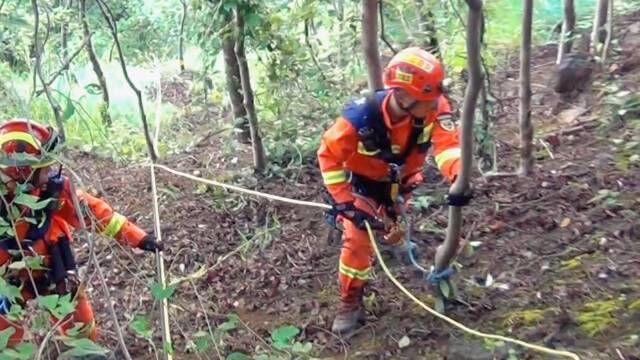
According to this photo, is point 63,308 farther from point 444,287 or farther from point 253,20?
point 253,20

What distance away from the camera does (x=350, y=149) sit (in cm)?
488

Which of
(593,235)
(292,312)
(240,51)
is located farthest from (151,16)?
(593,235)

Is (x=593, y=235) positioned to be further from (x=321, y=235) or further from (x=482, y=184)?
(x=321, y=235)

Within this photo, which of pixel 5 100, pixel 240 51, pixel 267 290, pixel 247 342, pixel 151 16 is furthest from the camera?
pixel 151 16

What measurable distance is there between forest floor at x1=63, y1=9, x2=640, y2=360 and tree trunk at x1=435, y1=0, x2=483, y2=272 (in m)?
0.62

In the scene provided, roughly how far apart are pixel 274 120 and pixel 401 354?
11.3 ft

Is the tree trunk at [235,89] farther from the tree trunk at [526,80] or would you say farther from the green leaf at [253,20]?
the tree trunk at [526,80]

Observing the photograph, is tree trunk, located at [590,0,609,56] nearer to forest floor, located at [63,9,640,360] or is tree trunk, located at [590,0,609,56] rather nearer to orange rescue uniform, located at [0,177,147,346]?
forest floor, located at [63,9,640,360]

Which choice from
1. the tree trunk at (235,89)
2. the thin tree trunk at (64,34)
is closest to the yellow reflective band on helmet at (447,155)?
the tree trunk at (235,89)

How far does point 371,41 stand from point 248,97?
85.7 inches

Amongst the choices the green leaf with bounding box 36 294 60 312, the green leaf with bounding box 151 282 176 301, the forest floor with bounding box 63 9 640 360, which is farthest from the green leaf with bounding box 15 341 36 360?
the forest floor with bounding box 63 9 640 360

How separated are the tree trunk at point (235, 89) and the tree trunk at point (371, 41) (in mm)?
2251

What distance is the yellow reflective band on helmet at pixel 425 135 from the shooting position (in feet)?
16.1

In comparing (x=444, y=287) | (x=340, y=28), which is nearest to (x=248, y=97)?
(x=340, y=28)
